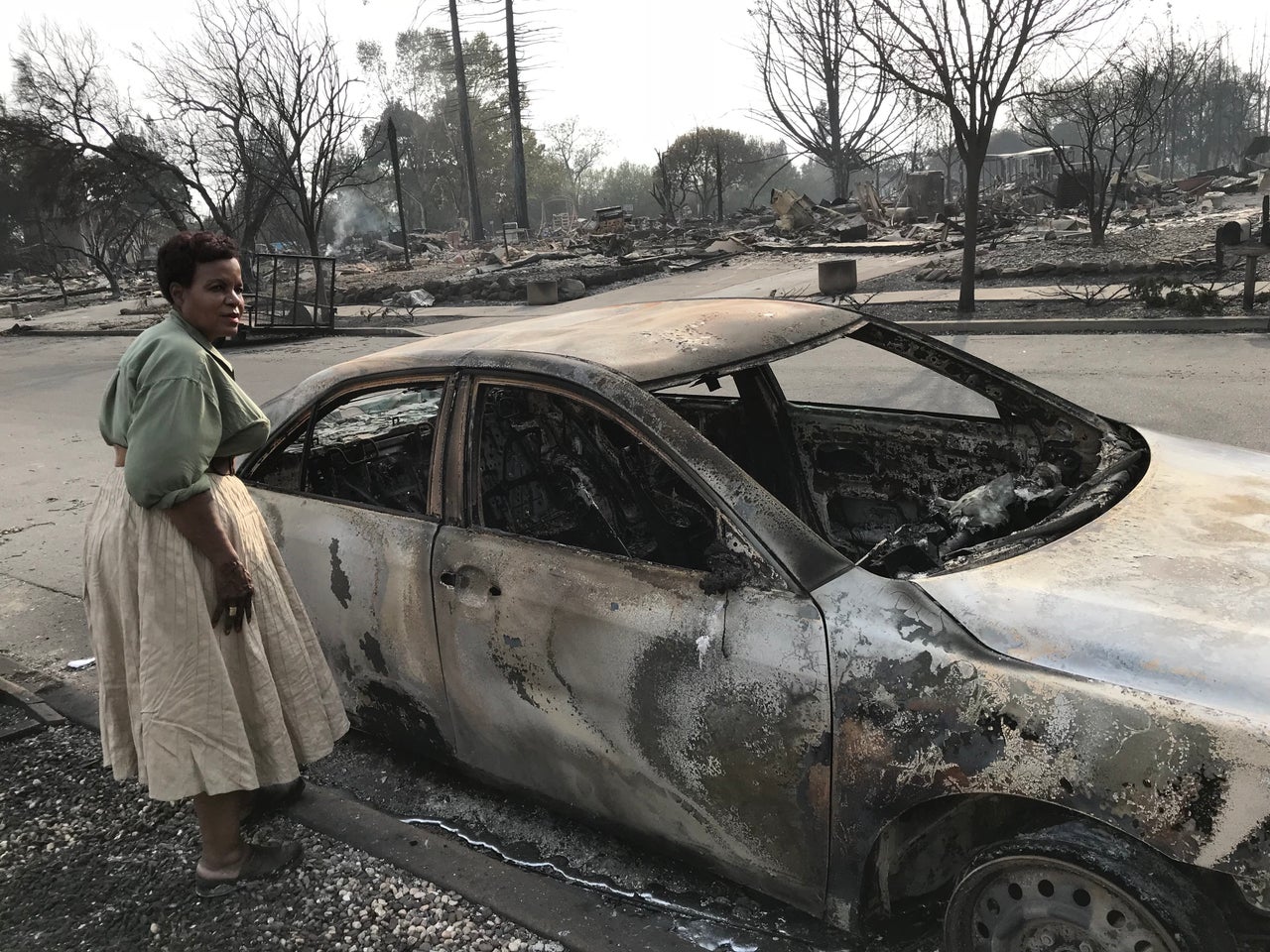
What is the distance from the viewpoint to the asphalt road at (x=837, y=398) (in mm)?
5170

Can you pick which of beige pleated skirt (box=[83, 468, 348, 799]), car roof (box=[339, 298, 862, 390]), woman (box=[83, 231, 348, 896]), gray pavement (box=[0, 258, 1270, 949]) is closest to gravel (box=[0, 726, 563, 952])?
gray pavement (box=[0, 258, 1270, 949])

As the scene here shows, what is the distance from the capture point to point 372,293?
23.6m

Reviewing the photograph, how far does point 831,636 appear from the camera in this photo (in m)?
1.96

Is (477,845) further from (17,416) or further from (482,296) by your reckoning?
(482,296)

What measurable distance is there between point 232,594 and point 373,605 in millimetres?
501

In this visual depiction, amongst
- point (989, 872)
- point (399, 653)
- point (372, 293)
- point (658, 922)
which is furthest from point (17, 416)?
point (372, 293)

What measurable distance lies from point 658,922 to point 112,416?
1873 millimetres

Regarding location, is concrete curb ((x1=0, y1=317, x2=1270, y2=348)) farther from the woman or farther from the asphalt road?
the woman

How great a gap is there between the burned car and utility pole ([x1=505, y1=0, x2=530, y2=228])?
38290mm

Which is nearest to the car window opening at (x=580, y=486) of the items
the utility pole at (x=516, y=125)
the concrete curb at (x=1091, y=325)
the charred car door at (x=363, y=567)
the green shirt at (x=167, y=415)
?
the charred car door at (x=363, y=567)

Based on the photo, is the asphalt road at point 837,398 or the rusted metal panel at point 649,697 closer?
the rusted metal panel at point 649,697

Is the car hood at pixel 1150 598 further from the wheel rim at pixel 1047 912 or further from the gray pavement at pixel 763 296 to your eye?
the gray pavement at pixel 763 296

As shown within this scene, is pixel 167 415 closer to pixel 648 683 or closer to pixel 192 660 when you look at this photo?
pixel 192 660

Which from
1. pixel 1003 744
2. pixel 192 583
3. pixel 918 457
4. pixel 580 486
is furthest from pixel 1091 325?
pixel 192 583
